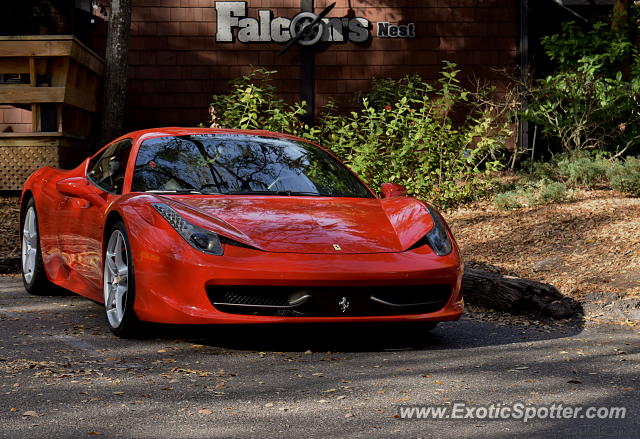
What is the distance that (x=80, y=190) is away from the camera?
707cm

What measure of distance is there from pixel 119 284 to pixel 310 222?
1247 mm

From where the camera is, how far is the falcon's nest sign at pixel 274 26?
18734 mm

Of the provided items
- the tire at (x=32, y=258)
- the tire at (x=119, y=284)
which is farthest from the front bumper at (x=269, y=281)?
the tire at (x=32, y=258)

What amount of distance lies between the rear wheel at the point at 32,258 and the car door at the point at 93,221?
688 mm

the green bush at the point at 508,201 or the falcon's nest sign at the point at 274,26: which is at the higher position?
the falcon's nest sign at the point at 274,26

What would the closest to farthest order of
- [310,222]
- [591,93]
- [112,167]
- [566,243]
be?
[310,222] → [112,167] → [566,243] → [591,93]

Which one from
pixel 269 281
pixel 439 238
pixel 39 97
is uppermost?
pixel 39 97

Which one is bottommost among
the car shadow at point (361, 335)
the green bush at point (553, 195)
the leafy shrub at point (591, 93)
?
the car shadow at point (361, 335)

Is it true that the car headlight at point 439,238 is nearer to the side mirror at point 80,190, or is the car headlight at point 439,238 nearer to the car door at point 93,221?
the car door at point 93,221

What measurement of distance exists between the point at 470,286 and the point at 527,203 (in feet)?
14.5

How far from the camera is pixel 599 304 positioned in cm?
744

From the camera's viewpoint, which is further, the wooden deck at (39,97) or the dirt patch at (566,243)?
the wooden deck at (39,97)

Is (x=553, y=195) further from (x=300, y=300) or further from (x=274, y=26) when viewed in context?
(x=274, y=26)

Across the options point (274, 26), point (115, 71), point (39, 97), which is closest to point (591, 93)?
point (274, 26)
